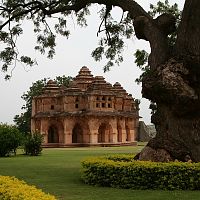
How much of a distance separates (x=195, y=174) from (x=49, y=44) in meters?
9.14

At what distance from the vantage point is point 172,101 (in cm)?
1053

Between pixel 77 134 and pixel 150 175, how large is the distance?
38.4 meters

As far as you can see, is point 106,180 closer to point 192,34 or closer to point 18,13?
Answer: point 192,34

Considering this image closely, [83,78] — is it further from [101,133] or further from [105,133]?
[105,133]

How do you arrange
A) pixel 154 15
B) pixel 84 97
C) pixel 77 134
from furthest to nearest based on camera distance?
1. pixel 77 134
2. pixel 84 97
3. pixel 154 15

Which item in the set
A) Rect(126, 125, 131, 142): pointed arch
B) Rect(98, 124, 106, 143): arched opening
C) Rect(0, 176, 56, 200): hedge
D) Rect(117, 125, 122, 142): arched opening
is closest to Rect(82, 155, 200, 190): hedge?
Rect(0, 176, 56, 200): hedge

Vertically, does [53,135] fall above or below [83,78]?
below

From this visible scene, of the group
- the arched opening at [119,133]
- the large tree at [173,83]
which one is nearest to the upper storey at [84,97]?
the arched opening at [119,133]

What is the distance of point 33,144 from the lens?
25297mm

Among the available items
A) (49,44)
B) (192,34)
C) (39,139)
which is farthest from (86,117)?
(192,34)

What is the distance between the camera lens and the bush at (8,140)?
25.1 m

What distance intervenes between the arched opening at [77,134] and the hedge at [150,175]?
3629 centimetres

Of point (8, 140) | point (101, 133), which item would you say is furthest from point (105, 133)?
point (8, 140)

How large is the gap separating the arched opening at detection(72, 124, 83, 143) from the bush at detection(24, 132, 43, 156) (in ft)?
67.7
